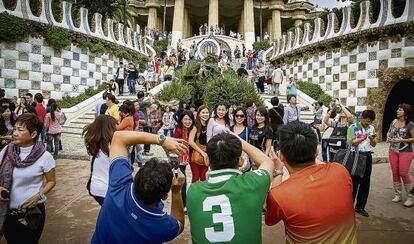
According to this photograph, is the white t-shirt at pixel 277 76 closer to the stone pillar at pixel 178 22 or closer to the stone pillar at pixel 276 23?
the stone pillar at pixel 178 22

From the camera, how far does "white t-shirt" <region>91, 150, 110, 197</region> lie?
3.25 m

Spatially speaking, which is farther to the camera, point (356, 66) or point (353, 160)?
point (356, 66)

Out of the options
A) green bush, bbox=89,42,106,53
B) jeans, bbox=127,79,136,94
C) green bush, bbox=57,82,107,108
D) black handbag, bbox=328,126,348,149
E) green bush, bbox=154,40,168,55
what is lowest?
black handbag, bbox=328,126,348,149

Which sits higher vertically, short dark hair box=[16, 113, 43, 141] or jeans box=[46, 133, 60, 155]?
short dark hair box=[16, 113, 43, 141]

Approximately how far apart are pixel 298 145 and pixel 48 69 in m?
15.0

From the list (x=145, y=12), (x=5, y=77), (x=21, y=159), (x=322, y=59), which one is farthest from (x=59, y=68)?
(x=145, y=12)

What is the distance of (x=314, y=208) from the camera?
1.96m

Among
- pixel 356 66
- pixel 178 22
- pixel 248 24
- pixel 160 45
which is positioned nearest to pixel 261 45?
pixel 248 24

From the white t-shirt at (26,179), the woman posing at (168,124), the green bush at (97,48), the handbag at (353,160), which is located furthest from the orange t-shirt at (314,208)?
the green bush at (97,48)

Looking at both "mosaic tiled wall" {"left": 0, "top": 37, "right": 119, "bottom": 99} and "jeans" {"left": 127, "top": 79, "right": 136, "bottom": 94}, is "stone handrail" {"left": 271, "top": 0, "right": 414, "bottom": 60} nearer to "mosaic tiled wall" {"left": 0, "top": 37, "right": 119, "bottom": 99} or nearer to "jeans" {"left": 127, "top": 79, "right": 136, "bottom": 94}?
"jeans" {"left": 127, "top": 79, "right": 136, "bottom": 94}

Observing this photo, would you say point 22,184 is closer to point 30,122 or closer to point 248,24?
point 30,122

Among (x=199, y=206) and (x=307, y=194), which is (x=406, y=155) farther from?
(x=199, y=206)

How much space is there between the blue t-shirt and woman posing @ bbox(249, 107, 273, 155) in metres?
3.17

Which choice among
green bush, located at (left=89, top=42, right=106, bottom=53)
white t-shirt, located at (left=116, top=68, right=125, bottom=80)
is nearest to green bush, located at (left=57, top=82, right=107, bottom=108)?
white t-shirt, located at (left=116, top=68, right=125, bottom=80)
